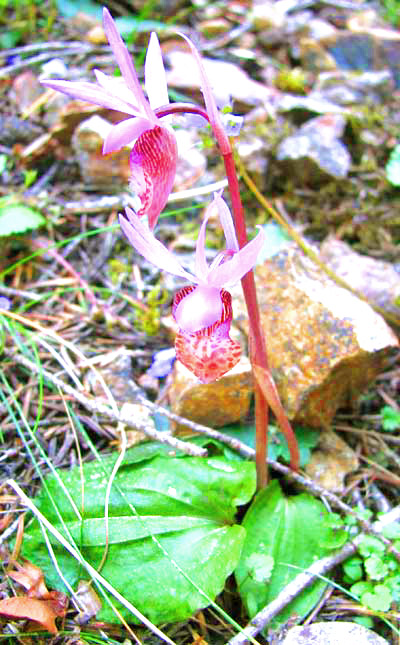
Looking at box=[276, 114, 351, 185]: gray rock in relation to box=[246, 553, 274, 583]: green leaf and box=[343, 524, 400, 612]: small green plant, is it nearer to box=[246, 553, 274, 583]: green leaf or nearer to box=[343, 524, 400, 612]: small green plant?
box=[343, 524, 400, 612]: small green plant

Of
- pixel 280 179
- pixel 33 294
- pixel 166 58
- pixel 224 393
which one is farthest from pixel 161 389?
pixel 166 58

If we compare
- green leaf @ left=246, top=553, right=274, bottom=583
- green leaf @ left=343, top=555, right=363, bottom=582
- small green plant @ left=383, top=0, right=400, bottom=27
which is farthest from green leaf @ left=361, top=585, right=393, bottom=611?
small green plant @ left=383, top=0, right=400, bottom=27

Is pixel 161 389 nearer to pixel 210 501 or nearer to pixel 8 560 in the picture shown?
pixel 210 501

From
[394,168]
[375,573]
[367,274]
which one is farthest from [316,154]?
[375,573]

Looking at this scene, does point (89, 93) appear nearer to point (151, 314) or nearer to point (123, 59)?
point (123, 59)

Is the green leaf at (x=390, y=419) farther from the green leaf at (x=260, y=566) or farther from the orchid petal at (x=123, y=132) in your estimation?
Result: the orchid petal at (x=123, y=132)

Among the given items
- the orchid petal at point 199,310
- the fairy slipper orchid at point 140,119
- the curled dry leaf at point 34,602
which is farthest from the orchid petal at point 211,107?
the curled dry leaf at point 34,602
